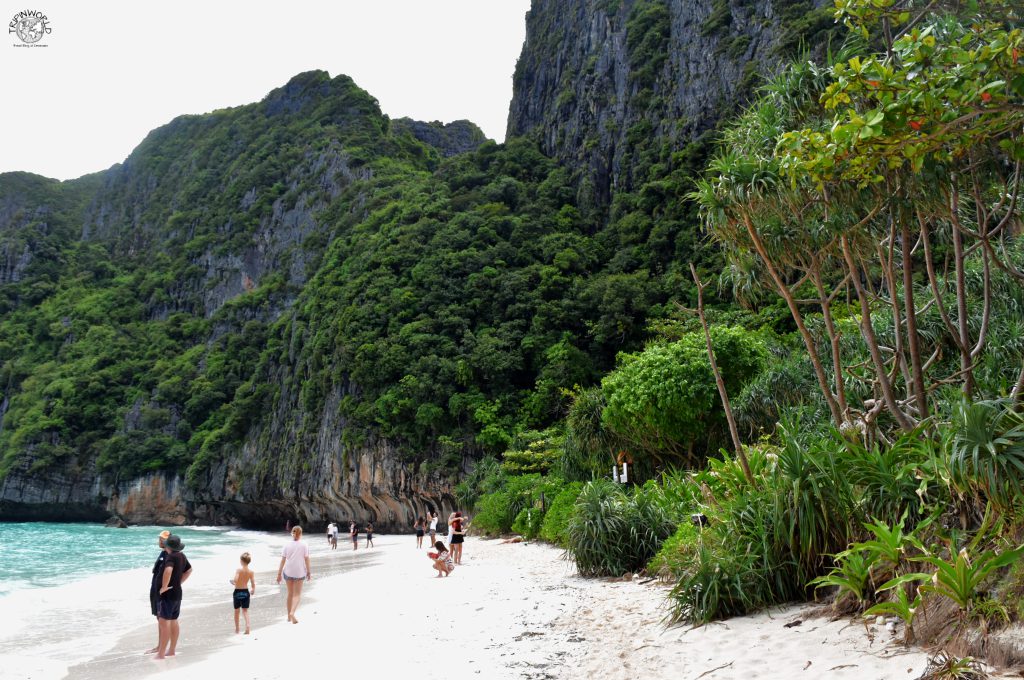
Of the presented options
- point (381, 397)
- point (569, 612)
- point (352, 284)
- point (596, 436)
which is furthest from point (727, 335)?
point (352, 284)

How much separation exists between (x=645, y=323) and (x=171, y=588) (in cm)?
3275

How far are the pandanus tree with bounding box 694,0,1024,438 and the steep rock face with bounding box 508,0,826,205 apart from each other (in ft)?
112

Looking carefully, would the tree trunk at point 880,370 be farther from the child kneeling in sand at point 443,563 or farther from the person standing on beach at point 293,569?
the child kneeling in sand at point 443,563

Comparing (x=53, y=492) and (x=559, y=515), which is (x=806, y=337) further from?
(x=53, y=492)

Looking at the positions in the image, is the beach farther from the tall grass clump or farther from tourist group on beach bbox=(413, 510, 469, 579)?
tourist group on beach bbox=(413, 510, 469, 579)

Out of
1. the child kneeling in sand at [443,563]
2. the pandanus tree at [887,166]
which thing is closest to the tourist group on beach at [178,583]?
the child kneeling in sand at [443,563]

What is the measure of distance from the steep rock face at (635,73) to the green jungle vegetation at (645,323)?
0.99 meters

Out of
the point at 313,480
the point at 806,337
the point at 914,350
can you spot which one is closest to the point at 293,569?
the point at 806,337

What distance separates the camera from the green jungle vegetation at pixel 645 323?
470 cm

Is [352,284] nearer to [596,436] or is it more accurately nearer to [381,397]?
[381,397]

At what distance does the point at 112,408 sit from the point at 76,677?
69.5 meters

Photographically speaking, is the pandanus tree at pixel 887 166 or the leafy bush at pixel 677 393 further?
the leafy bush at pixel 677 393

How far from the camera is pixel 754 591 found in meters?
5.75

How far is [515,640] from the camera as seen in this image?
6.45 metres
